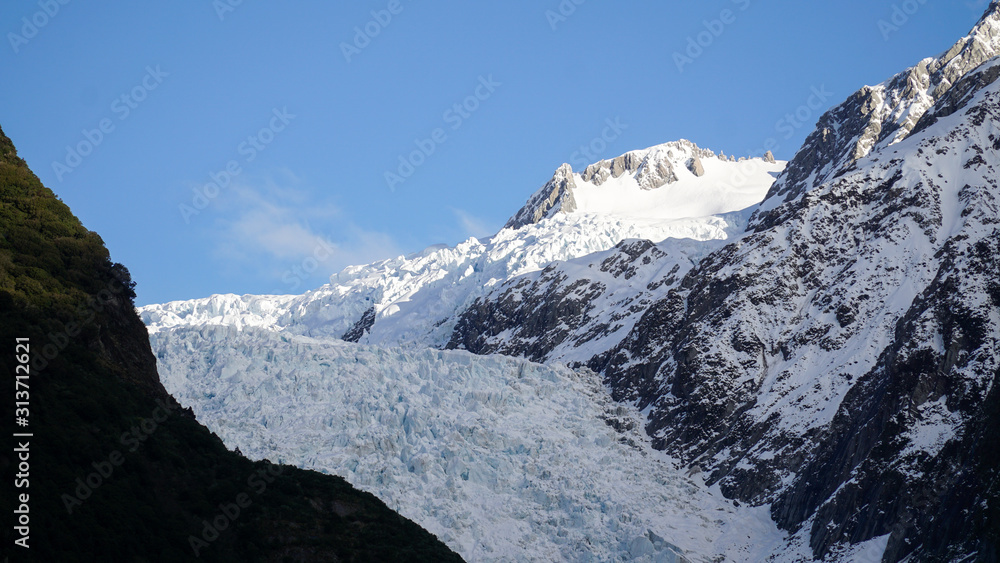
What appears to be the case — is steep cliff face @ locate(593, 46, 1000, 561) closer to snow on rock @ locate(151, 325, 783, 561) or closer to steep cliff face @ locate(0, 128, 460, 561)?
snow on rock @ locate(151, 325, 783, 561)

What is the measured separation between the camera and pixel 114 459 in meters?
46.4

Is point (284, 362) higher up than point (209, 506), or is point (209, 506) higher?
point (284, 362)

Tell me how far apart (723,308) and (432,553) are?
285 feet

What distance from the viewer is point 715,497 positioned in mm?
109688

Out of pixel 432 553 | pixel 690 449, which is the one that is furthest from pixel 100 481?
pixel 690 449

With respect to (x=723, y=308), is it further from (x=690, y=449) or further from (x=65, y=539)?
(x=65, y=539)

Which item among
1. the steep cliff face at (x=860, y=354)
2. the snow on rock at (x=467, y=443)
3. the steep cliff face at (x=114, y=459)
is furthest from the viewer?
the snow on rock at (x=467, y=443)

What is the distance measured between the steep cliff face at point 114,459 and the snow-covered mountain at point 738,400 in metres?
37.7

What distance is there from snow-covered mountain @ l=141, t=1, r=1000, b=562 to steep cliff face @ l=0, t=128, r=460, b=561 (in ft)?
124

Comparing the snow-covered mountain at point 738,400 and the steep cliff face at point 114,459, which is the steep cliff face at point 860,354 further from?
the steep cliff face at point 114,459

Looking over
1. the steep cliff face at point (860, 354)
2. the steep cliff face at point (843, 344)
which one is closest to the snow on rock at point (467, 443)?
the steep cliff face at point (843, 344)

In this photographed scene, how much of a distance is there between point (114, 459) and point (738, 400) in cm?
8898

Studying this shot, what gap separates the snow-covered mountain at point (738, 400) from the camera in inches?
3674

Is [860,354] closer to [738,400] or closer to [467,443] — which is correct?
[738,400]
